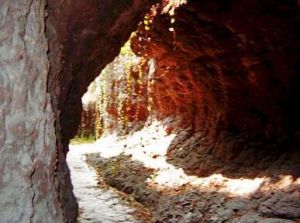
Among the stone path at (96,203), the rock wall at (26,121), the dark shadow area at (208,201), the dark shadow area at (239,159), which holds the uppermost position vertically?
the rock wall at (26,121)

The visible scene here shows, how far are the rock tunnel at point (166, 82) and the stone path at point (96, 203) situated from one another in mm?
1671

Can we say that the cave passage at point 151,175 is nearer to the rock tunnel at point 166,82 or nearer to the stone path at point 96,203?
the stone path at point 96,203

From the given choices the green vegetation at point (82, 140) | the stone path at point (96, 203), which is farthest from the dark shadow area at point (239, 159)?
the green vegetation at point (82, 140)

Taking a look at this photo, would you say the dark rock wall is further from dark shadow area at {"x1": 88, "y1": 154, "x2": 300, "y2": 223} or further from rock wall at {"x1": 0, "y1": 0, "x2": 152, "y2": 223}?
dark shadow area at {"x1": 88, "y1": 154, "x2": 300, "y2": 223}

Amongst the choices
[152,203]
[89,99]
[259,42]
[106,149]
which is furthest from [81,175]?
[89,99]

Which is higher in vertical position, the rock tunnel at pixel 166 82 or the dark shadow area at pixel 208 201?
the rock tunnel at pixel 166 82

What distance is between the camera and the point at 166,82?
448 inches

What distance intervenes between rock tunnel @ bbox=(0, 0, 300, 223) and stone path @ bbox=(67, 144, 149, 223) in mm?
1671

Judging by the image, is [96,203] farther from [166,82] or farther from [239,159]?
[166,82]

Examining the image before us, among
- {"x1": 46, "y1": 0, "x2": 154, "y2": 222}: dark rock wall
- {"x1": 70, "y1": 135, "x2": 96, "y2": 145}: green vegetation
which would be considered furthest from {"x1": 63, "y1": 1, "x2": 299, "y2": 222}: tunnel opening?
{"x1": 70, "y1": 135, "x2": 96, "y2": 145}: green vegetation

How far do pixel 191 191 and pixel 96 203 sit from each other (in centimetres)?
220

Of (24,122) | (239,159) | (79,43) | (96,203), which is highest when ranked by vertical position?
(79,43)

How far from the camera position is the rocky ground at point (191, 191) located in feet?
20.3

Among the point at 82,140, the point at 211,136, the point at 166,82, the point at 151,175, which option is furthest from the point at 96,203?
the point at 82,140
